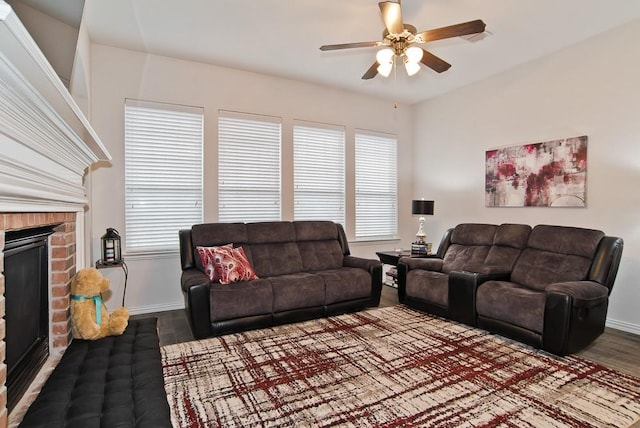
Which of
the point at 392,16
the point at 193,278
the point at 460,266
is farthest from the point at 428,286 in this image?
the point at 392,16

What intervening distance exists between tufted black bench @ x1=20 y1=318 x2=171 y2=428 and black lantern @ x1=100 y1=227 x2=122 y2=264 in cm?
156

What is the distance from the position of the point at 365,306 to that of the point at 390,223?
2124mm

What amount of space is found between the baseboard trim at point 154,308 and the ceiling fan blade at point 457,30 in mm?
3733

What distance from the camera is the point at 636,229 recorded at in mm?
3336

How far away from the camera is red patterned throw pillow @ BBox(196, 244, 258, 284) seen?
340cm

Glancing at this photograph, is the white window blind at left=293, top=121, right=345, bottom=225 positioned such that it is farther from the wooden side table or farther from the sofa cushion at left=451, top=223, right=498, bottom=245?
the sofa cushion at left=451, top=223, right=498, bottom=245

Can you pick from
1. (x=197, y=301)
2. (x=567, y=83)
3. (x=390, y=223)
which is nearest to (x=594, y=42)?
(x=567, y=83)

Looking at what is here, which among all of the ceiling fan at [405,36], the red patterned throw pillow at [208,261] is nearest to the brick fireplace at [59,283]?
the red patterned throw pillow at [208,261]

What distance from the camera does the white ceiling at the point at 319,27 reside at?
3.04 meters

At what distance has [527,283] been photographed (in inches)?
133

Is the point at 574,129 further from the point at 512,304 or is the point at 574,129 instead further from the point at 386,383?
the point at 386,383

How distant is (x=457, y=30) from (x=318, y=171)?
287cm

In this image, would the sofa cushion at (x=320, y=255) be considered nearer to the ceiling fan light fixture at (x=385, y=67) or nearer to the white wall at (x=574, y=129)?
the white wall at (x=574, y=129)

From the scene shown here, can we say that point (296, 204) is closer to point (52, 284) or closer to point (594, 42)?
point (52, 284)
